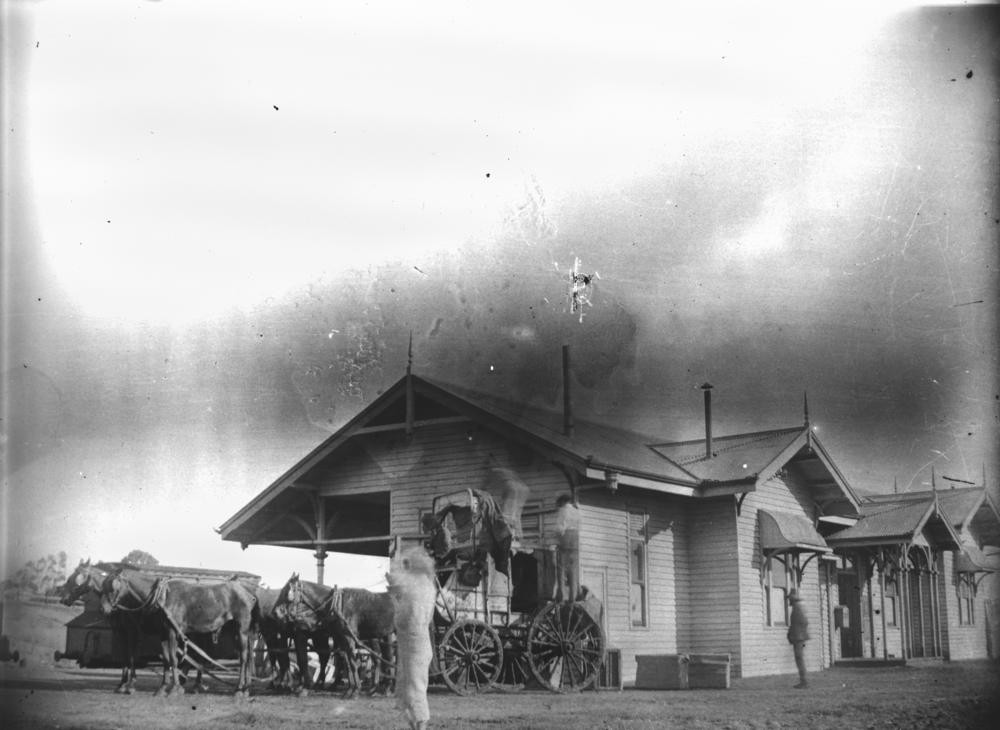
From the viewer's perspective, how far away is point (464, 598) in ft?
53.5

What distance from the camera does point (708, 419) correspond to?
2044 centimetres

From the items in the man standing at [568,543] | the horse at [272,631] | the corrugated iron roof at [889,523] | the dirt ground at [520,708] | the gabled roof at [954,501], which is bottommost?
the dirt ground at [520,708]

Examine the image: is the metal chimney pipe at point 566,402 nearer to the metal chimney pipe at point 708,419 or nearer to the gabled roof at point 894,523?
the metal chimney pipe at point 708,419

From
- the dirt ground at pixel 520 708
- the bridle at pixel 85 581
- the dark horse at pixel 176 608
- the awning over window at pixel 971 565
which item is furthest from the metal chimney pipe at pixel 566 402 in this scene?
the awning over window at pixel 971 565

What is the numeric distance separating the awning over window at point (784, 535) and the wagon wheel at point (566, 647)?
528 centimetres

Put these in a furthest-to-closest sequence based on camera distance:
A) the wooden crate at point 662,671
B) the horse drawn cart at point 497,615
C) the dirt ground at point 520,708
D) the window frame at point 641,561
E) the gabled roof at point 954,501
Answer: the gabled roof at point 954,501 → the window frame at point 641,561 → the wooden crate at point 662,671 → the horse drawn cart at point 497,615 → the dirt ground at point 520,708

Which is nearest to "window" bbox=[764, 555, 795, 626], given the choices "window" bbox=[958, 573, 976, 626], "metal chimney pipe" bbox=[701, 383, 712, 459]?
"metal chimney pipe" bbox=[701, 383, 712, 459]

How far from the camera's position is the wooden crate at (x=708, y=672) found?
17625 millimetres

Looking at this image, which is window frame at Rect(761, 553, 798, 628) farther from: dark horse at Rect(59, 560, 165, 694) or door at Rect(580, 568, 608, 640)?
dark horse at Rect(59, 560, 165, 694)

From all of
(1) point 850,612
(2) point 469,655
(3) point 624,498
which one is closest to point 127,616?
(2) point 469,655

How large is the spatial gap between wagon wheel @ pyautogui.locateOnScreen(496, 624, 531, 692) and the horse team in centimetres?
168

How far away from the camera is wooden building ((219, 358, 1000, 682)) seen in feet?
60.9

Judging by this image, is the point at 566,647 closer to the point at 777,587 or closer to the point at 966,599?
the point at 777,587

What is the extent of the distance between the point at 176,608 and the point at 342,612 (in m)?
2.20
